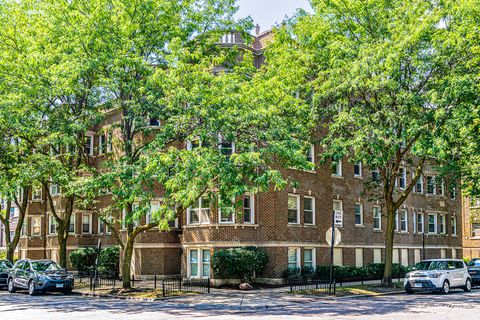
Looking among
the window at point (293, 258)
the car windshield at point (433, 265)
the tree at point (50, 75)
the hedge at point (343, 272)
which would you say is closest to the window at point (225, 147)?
the tree at point (50, 75)

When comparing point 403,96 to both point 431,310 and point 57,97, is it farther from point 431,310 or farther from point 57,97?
point 57,97

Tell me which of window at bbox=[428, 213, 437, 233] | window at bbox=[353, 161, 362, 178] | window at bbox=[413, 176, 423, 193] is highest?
window at bbox=[353, 161, 362, 178]

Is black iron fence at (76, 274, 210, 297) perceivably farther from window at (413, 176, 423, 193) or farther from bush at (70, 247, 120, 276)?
window at (413, 176, 423, 193)

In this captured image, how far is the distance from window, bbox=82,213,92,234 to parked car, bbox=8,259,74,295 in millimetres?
13510

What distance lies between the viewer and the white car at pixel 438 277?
25.7 meters

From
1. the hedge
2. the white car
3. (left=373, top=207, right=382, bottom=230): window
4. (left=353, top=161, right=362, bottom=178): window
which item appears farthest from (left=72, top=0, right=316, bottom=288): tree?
(left=373, top=207, right=382, bottom=230): window

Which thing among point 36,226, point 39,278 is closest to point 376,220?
point 39,278

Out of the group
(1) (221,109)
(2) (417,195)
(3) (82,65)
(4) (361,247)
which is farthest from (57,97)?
(2) (417,195)

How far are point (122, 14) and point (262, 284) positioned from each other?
601 inches

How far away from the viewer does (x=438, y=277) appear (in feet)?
84.5

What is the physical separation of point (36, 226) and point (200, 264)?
19916 millimetres

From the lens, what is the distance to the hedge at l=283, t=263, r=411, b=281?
30.4m

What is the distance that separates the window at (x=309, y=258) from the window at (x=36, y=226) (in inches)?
Answer: 883

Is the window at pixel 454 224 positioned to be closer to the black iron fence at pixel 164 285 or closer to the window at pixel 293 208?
the window at pixel 293 208
